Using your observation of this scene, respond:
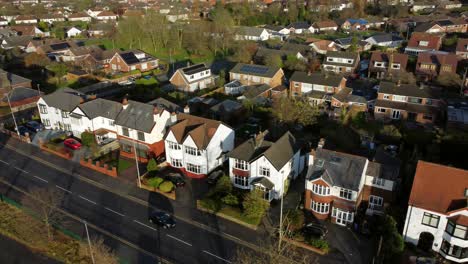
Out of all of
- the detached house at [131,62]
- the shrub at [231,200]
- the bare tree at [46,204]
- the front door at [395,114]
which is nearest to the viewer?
the bare tree at [46,204]

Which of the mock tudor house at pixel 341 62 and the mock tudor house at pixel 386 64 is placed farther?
the mock tudor house at pixel 341 62

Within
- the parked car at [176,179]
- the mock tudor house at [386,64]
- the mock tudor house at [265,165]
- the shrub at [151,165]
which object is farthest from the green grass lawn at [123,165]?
the mock tudor house at [386,64]

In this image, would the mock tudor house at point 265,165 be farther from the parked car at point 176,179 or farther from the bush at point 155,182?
the bush at point 155,182

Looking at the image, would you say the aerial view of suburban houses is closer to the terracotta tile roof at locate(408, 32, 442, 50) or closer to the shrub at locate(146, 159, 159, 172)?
the shrub at locate(146, 159, 159, 172)

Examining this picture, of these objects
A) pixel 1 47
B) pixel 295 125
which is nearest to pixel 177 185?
pixel 295 125

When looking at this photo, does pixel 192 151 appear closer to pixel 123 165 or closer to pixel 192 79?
pixel 123 165

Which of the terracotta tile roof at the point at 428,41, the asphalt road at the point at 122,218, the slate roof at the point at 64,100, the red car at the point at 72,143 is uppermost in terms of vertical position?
the terracotta tile roof at the point at 428,41

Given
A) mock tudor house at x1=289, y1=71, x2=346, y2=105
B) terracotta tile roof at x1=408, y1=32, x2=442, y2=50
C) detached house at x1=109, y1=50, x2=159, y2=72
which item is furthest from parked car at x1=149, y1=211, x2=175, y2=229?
terracotta tile roof at x1=408, y1=32, x2=442, y2=50
